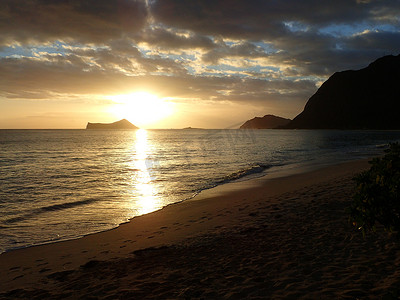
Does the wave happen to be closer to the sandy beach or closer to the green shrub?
the sandy beach

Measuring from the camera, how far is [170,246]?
8336 mm

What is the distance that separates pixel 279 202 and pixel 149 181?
1219cm

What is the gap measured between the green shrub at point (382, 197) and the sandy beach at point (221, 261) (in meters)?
1.00

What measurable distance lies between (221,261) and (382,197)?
A: 13.1 ft

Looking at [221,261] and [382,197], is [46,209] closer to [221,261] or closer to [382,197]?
[221,261]

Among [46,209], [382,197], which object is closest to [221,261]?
[382,197]

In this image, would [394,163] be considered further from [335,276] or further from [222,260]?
[222,260]

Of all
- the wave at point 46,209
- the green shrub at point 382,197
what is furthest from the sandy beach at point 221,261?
the wave at point 46,209

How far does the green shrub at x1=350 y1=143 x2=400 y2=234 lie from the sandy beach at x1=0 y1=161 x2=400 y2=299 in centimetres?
100

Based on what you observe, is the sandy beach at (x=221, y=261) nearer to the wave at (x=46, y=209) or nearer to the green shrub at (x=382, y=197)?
the green shrub at (x=382, y=197)

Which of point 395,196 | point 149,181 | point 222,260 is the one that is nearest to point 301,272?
point 222,260

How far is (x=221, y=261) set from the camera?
691 cm

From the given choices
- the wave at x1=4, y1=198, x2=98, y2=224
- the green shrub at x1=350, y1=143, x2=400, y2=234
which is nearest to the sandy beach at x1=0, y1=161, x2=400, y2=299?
the green shrub at x1=350, y1=143, x2=400, y2=234

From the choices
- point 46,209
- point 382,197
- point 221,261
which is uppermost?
point 382,197
